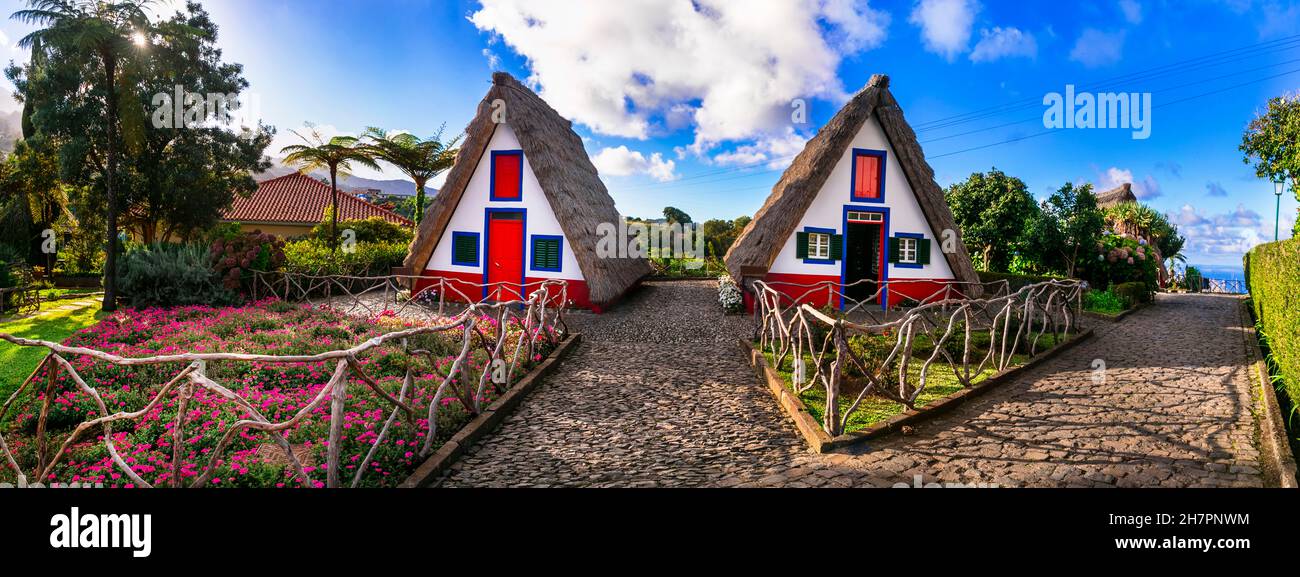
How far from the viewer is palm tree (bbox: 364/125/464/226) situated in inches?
1024

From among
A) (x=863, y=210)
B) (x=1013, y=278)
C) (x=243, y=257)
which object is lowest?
(x=1013, y=278)

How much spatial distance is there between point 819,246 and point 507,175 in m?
7.96

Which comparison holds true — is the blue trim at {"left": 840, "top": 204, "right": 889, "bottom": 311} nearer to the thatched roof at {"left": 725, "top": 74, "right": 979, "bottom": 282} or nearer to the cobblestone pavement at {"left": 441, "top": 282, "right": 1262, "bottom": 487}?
the thatched roof at {"left": 725, "top": 74, "right": 979, "bottom": 282}

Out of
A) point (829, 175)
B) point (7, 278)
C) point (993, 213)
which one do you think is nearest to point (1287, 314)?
point (829, 175)

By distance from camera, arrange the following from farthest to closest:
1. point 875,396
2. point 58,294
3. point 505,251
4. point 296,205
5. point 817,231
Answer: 1. point 296,205
2. point 58,294
3. point 505,251
4. point 817,231
5. point 875,396

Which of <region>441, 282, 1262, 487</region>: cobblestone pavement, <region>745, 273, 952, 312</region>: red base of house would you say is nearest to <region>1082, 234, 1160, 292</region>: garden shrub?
<region>745, 273, 952, 312</region>: red base of house

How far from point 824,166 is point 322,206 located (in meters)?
32.1

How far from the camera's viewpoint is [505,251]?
15.8m

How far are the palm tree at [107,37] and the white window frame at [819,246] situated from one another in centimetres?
1664

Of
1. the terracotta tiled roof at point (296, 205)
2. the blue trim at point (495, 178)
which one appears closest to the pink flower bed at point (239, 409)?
the blue trim at point (495, 178)

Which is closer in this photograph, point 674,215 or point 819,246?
point 819,246

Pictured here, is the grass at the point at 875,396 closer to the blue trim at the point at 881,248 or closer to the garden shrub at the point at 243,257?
the blue trim at the point at 881,248

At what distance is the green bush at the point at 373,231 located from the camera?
2593 centimetres

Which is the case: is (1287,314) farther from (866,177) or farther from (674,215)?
(674,215)
